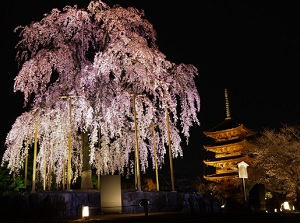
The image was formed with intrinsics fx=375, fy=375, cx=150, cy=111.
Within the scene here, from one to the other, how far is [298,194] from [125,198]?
14.6 metres

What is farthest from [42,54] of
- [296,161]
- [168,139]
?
[296,161]

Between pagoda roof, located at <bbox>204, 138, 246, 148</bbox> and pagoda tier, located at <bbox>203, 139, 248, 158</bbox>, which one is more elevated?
pagoda roof, located at <bbox>204, 138, 246, 148</bbox>

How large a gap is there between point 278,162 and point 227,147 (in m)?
13.9

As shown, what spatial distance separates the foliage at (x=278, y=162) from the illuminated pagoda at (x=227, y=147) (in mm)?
7901

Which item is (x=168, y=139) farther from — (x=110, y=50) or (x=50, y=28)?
(x=50, y=28)

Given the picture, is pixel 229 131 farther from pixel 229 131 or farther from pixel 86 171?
pixel 86 171

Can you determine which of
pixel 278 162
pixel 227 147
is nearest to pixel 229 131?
Answer: pixel 227 147

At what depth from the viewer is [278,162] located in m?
28.1

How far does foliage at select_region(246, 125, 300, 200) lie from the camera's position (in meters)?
27.3

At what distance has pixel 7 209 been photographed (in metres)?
16.2

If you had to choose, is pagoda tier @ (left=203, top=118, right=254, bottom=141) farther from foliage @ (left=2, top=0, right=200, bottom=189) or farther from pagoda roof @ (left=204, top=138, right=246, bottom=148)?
foliage @ (left=2, top=0, right=200, bottom=189)

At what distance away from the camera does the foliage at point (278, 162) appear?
27266 millimetres

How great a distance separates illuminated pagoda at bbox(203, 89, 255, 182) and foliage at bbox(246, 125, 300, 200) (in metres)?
7.90

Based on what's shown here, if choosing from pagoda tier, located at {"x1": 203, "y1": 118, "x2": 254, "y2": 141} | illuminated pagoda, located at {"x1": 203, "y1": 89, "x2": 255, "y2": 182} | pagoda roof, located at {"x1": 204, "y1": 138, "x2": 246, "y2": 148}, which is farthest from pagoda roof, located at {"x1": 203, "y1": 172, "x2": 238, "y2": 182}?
pagoda tier, located at {"x1": 203, "y1": 118, "x2": 254, "y2": 141}
